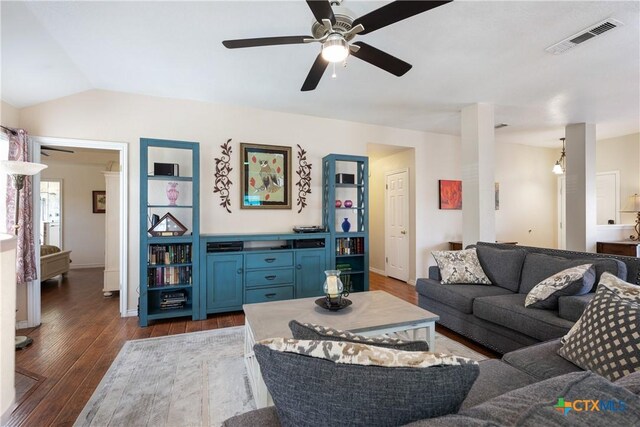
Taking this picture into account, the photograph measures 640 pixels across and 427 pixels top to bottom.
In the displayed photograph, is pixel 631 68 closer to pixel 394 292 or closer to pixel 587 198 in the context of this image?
pixel 587 198

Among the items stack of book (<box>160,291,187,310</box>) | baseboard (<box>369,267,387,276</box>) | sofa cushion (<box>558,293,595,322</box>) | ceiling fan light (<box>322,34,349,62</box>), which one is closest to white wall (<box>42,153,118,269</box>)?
stack of book (<box>160,291,187,310</box>)

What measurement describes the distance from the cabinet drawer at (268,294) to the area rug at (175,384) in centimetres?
72

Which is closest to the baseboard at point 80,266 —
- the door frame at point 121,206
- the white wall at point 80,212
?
the white wall at point 80,212

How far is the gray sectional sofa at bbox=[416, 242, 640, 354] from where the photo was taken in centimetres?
214

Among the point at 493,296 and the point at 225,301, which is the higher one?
the point at 493,296

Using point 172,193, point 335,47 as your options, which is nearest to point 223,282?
point 172,193

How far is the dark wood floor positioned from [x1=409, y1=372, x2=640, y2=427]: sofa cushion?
7.23ft

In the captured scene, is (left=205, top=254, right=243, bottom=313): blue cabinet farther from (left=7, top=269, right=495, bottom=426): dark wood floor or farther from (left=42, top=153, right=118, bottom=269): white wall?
(left=42, top=153, right=118, bottom=269): white wall

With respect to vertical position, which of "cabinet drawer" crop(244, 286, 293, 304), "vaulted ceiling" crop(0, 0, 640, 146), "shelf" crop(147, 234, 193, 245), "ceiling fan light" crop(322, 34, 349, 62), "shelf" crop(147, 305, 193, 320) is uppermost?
"vaulted ceiling" crop(0, 0, 640, 146)

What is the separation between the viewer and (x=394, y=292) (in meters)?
4.66

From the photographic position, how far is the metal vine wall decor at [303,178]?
4.31m

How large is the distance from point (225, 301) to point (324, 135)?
272 centimetres

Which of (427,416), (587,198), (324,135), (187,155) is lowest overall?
(427,416)

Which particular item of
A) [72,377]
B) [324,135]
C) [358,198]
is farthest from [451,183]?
[72,377]
